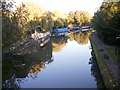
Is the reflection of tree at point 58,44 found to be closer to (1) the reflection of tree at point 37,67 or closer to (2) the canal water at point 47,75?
(1) the reflection of tree at point 37,67

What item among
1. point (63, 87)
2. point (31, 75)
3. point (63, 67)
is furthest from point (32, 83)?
point (63, 67)

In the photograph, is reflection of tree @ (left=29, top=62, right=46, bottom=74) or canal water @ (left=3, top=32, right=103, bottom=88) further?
reflection of tree @ (left=29, top=62, right=46, bottom=74)

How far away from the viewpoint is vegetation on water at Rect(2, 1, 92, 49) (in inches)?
467

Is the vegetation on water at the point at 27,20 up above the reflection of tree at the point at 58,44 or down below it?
above

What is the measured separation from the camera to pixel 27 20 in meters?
28.4

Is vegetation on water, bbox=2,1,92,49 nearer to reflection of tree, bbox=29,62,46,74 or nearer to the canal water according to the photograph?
the canal water

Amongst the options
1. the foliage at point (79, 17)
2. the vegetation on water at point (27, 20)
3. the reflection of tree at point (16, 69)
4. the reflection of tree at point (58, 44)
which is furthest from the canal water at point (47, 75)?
the foliage at point (79, 17)

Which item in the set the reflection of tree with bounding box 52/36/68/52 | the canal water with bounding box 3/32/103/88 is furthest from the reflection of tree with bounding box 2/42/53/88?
the reflection of tree with bounding box 52/36/68/52

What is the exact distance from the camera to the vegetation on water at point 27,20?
11867mm

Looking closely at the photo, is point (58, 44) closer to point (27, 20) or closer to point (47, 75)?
point (27, 20)

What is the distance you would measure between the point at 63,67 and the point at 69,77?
124 inches

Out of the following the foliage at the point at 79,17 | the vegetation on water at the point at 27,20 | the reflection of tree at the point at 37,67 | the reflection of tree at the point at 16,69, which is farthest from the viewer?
the foliage at the point at 79,17

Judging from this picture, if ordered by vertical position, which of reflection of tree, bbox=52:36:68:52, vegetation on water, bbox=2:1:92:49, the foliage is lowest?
reflection of tree, bbox=52:36:68:52

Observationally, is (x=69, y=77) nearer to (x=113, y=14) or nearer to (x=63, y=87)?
(x=63, y=87)
